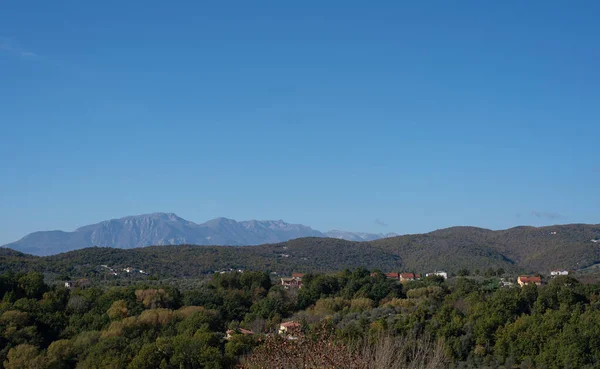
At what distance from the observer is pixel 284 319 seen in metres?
38.8

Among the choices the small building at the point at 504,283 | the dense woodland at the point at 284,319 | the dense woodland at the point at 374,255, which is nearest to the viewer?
the dense woodland at the point at 284,319

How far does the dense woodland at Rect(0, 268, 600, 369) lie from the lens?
25891 millimetres

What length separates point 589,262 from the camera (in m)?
70.4

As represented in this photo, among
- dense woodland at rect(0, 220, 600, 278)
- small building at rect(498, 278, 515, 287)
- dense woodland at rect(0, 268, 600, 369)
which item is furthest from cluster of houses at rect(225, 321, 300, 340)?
dense woodland at rect(0, 220, 600, 278)

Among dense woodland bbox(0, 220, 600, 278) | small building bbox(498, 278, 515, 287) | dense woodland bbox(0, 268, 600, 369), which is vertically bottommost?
dense woodland bbox(0, 268, 600, 369)

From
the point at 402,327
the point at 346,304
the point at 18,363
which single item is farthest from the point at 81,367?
the point at 346,304

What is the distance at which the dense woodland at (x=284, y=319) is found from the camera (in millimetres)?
25891

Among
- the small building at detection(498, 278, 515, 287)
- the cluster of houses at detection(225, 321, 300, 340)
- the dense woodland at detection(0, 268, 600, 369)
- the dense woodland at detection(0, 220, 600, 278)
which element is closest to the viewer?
the cluster of houses at detection(225, 321, 300, 340)

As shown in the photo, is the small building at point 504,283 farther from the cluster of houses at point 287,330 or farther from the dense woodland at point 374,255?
the cluster of houses at point 287,330

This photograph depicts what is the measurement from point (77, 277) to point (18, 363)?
34.8m

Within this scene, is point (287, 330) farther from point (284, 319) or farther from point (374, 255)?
point (374, 255)

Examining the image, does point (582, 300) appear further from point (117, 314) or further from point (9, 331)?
point (9, 331)

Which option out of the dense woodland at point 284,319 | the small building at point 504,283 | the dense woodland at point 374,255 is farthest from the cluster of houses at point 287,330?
the dense woodland at point 374,255

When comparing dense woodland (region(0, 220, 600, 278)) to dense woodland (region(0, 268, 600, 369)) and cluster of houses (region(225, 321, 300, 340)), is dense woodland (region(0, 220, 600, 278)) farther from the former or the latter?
cluster of houses (region(225, 321, 300, 340))
